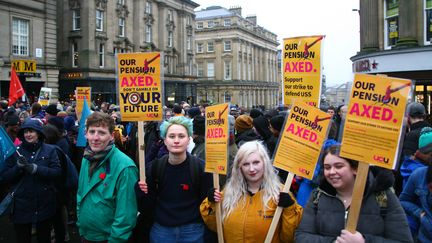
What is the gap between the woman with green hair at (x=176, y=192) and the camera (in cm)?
390


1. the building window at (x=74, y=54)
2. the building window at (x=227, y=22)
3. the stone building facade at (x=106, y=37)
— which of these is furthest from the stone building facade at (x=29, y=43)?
the building window at (x=227, y=22)

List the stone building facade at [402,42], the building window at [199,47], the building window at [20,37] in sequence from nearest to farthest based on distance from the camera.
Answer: the stone building facade at [402,42], the building window at [20,37], the building window at [199,47]


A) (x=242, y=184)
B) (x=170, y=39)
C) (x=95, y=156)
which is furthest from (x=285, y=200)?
(x=170, y=39)

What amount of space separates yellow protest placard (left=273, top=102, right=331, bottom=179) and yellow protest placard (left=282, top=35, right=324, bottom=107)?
1.05 m

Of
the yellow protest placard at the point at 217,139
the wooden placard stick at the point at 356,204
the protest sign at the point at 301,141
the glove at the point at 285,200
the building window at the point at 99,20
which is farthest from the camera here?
the building window at the point at 99,20

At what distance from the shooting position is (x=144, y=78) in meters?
4.59

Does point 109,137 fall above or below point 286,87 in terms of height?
below

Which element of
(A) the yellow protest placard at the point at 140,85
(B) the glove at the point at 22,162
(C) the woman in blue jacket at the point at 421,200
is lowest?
(C) the woman in blue jacket at the point at 421,200

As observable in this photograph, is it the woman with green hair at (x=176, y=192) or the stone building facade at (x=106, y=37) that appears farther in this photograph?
the stone building facade at (x=106, y=37)

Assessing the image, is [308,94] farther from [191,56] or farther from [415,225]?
[191,56]

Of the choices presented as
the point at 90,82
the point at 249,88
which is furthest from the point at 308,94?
the point at 249,88

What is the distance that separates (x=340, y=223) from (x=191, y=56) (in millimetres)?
53119

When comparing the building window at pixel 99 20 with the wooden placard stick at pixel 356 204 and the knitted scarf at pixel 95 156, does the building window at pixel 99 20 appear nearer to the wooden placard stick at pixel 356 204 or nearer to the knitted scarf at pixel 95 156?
the knitted scarf at pixel 95 156

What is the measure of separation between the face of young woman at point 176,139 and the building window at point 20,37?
28.7 m
